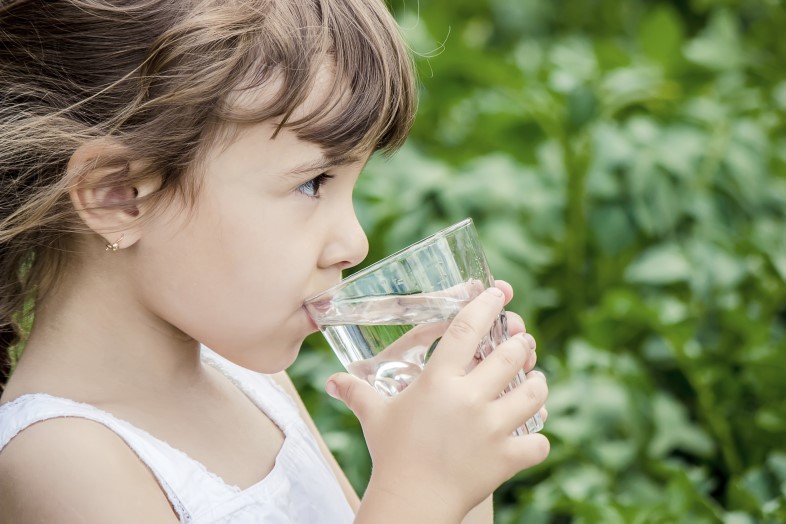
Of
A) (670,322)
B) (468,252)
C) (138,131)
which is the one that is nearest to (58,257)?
(138,131)

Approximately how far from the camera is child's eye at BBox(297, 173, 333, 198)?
150cm

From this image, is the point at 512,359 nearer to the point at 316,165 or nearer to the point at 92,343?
the point at 316,165

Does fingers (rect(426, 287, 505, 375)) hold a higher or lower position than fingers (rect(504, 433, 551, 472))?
higher

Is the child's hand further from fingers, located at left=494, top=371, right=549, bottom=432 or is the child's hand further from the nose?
the nose

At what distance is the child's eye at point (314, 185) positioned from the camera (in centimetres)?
150

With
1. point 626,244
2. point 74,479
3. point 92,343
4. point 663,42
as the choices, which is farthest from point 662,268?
point 74,479

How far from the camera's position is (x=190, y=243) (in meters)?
1.48

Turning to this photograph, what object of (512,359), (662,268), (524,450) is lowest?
(662,268)

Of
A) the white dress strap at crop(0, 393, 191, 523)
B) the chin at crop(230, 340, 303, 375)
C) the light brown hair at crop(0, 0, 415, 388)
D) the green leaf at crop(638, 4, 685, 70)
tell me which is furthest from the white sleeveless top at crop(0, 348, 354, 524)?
the green leaf at crop(638, 4, 685, 70)

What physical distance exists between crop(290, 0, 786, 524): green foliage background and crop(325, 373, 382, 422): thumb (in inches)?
33.0

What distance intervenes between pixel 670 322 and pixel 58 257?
152cm

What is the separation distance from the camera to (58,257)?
5.21ft

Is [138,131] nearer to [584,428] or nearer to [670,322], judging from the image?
[584,428]

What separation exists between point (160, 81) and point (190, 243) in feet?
0.73
